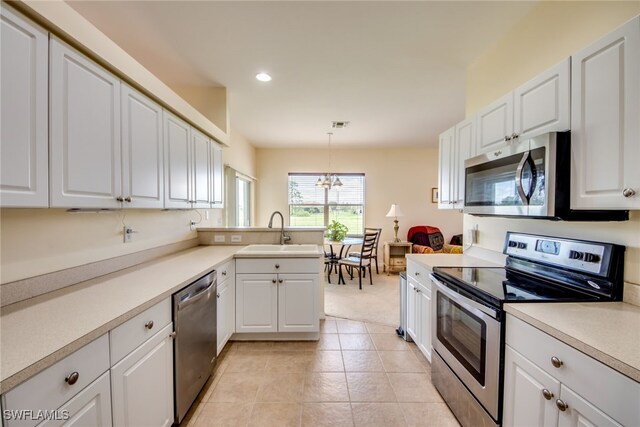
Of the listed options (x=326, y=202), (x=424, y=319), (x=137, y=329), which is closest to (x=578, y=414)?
(x=424, y=319)

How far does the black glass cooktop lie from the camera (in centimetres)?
125

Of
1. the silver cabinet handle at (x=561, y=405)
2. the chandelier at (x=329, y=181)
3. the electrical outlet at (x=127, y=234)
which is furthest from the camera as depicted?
the chandelier at (x=329, y=181)

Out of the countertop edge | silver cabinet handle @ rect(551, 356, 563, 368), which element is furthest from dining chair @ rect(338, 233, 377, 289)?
silver cabinet handle @ rect(551, 356, 563, 368)

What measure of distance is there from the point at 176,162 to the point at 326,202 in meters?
4.14

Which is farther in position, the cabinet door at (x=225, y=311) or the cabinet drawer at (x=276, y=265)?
the cabinet drawer at (x=276, y=265)

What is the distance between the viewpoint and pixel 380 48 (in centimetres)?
218

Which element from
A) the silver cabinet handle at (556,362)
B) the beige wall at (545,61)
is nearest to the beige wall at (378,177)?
the beige wall at (545,61)

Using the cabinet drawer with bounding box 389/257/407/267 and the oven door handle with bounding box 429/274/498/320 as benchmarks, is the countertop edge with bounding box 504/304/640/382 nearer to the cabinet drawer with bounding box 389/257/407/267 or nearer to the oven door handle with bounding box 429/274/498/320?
the oven door handle with bounding box 429/274/498/320

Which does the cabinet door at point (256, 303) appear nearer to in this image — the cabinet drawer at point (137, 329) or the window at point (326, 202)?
the cabinet drawer at point (137, 329)

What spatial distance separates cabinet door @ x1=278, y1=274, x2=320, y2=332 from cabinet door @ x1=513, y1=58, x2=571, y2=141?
1946mm

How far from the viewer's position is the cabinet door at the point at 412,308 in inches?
91.6

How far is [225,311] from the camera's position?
2.35 metres

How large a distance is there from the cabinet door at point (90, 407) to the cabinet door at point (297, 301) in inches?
61.2

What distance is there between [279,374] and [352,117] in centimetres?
334
